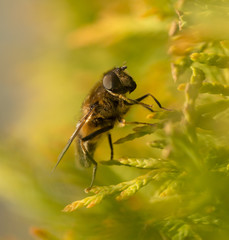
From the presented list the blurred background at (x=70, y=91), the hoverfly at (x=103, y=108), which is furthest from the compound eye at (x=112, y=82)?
the blurred background at (x=70, y=91)

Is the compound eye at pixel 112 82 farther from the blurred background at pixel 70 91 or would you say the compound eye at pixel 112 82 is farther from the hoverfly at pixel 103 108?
the blurred background at pixel 70 91

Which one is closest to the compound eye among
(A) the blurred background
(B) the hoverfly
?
(B) the hoverfly

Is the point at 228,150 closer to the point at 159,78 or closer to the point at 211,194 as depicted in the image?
the point at 211,194

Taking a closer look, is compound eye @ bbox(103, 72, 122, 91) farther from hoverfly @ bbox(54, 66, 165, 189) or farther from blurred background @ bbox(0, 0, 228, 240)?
blurred background @ bbox(0, 0, 228, 240)

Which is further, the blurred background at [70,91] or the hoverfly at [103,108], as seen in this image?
the hoverfly at [103,108]

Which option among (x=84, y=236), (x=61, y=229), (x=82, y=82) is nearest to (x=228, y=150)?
(x=84, y=236)

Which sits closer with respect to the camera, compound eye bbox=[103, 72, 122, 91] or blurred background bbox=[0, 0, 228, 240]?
blurred background bbox=[0, 0, 228, 240]
